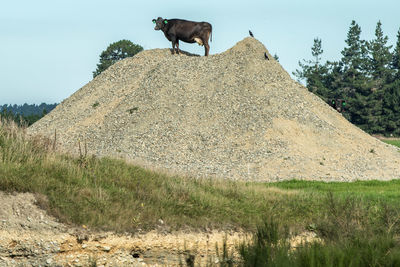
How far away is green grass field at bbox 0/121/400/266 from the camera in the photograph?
11.5 meters

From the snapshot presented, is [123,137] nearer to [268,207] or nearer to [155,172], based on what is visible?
[155,172]

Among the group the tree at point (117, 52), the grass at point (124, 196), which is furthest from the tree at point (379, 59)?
the grass at point (124, 196)

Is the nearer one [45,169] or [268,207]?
[45,169]

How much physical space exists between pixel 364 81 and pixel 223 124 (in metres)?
45.4

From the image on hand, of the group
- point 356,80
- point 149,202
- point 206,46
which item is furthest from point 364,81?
point 149,202

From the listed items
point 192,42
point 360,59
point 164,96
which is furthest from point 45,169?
point 360,59

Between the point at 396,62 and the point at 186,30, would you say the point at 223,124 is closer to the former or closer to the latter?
the point at 186,30

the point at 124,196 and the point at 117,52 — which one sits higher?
the point at 117,52

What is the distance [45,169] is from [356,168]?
21200 millimetres

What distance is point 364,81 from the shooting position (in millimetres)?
71688

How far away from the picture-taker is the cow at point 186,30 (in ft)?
132

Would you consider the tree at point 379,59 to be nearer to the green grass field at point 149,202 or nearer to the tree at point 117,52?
the tree at point 117,52

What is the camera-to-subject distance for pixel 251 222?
12.6 metres

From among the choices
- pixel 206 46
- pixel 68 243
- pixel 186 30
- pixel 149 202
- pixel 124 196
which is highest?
pixel 186 30
